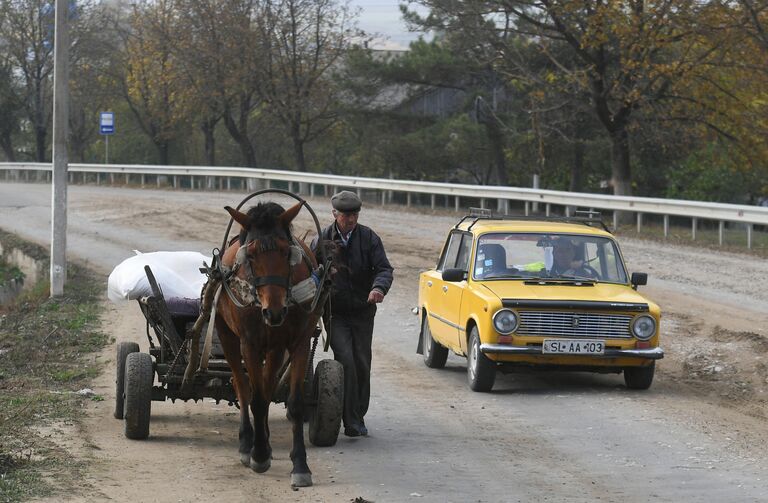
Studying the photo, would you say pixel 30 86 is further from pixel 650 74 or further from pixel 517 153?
pixel 650 74

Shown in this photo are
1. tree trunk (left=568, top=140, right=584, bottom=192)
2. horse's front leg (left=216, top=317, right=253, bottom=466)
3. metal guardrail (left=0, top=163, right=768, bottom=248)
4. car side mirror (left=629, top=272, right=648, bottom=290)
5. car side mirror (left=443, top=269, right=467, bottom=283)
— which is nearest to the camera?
horse's front leg (left=216, top=317, right=253, bottom=466)

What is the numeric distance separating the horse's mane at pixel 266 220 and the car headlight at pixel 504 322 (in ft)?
13.6

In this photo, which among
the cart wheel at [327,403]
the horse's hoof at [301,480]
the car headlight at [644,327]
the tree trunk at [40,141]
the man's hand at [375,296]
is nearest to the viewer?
the horse's hoof at [301,480]

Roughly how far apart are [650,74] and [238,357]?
27.6 m

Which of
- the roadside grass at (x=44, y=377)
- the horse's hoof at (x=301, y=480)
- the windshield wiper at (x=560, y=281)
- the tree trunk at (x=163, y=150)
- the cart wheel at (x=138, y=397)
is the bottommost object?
the roadside grass at (x=44, y=377)

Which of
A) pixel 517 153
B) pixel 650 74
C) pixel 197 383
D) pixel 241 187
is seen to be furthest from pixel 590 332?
pixel 517 153

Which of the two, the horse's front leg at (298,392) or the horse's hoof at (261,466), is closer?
the horse's front leg at (298,392)

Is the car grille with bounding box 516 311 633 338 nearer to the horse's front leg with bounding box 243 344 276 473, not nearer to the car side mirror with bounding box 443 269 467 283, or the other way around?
the car side mirror with bounding box 443 269 467 283

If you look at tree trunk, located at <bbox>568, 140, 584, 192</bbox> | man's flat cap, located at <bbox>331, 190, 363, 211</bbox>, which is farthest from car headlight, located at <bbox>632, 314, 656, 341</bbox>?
tree trunk, located at <bbox>568, 140, 584, 192</bbox>

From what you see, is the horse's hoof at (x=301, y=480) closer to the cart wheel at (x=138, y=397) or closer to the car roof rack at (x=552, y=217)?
the cart wheel at (x=138, y=397)

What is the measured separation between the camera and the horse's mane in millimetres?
8719

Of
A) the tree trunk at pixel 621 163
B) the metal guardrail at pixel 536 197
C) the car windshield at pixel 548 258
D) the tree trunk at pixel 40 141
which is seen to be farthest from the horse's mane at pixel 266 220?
the tree trunk at pixel 40 141

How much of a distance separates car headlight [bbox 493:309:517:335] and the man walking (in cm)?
218

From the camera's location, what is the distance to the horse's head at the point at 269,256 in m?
8.40
